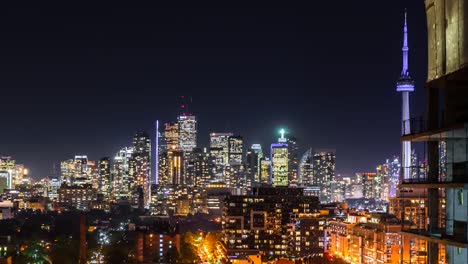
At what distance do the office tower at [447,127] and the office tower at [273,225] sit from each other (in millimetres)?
66544

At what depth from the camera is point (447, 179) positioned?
31.8 feet

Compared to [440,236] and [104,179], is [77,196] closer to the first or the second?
[104,179]

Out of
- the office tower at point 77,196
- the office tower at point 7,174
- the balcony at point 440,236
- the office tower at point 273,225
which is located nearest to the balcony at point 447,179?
the balcony at point 440,236

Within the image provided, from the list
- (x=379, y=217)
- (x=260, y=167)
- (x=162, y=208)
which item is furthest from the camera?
(x=260, y=167)

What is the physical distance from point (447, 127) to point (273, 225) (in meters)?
78.0

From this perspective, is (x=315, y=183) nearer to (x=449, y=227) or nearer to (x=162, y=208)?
(x=162, y=208)

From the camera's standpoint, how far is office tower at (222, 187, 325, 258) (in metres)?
81.6

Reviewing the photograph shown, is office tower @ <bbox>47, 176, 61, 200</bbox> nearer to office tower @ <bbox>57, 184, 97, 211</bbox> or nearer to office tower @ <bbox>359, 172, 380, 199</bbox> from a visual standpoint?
office tower @ <bbox>57, 184, 97, 211</bbox>

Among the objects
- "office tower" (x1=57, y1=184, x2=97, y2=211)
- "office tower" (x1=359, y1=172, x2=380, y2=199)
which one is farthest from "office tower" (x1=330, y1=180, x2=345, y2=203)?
"office tower" (x1=57, y1=184, x2=97, y2=211)

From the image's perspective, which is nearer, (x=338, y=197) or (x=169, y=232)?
(x=169, y=232)

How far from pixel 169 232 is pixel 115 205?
246ft

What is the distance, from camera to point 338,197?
614 ft

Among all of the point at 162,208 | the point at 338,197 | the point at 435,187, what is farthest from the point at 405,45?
the point at 435,187

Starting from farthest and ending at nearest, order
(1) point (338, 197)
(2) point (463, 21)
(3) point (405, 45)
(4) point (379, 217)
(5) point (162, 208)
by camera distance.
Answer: (1) point (338, 197)
(5) point (162, 208)
(3) point (405, 45)
(4) point (379, 217)
(2) point (463, 21)
